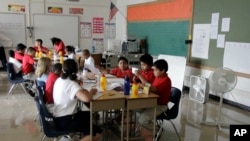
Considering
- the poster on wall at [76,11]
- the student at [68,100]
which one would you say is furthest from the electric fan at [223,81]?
the poster on wall at [76,11]

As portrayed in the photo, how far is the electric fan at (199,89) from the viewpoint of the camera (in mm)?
5041

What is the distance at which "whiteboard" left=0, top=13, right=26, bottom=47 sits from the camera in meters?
8.33

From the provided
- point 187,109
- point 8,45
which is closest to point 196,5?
point 187,109

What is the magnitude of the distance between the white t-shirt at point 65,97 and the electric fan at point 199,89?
317 cm

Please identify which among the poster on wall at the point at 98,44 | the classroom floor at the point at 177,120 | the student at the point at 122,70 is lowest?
the classroom floor at the point at 177,120

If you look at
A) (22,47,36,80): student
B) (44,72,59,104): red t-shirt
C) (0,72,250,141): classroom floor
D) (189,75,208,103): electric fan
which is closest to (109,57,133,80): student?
(0,72,250,141): classroom floor

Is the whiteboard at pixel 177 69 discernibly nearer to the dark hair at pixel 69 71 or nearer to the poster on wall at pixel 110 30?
the dark hair at pixel 69 71

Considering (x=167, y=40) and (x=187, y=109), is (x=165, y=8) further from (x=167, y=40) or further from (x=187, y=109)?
(x=187, y=109)

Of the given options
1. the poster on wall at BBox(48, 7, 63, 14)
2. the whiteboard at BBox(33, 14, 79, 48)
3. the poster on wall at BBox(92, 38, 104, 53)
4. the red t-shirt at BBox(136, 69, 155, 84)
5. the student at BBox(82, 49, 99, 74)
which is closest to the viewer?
the red t-shirt at BBox(136, 69, 155, 84)

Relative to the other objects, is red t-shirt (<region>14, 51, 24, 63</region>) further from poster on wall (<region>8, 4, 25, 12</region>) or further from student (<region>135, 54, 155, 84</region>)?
poster on wall (<region>8, 4, 25, 12</region>)

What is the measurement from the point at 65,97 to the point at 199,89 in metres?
3.38

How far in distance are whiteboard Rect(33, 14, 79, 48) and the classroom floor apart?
356 cm

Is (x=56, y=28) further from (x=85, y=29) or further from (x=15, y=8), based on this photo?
(x=15, y=8)

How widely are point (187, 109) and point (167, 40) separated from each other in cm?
239
